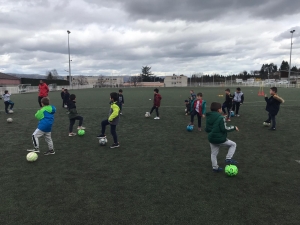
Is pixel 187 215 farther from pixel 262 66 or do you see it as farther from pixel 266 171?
pixel 262 66

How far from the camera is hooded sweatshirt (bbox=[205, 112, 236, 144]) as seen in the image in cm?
543

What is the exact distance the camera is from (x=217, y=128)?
5473 millimetres

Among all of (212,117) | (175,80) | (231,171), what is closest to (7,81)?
(212,117)

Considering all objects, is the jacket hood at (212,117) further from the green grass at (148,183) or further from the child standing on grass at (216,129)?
the green grass at (148,183)

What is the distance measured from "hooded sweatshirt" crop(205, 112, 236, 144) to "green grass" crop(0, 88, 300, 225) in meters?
0.89

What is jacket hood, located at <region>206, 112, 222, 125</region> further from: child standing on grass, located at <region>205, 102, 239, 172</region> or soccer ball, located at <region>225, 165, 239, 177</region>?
soccer ball, located at <region>225, 165, 239, 177</region>

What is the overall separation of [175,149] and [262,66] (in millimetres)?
177989

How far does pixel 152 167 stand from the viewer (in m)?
6.14

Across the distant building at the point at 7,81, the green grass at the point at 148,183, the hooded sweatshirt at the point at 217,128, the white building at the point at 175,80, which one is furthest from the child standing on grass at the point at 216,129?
the white building at the point at 175,80

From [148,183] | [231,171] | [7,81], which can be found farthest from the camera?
[7,81]

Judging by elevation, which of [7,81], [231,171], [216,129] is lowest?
[231,171]

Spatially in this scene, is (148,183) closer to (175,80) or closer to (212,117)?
(212,117)

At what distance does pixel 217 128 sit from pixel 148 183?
2067mm

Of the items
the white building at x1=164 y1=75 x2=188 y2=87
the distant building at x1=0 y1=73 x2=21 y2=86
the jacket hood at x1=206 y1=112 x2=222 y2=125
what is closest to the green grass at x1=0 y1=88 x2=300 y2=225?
the jacket hood at x1=206 y1=112 x2=222 y2=125
